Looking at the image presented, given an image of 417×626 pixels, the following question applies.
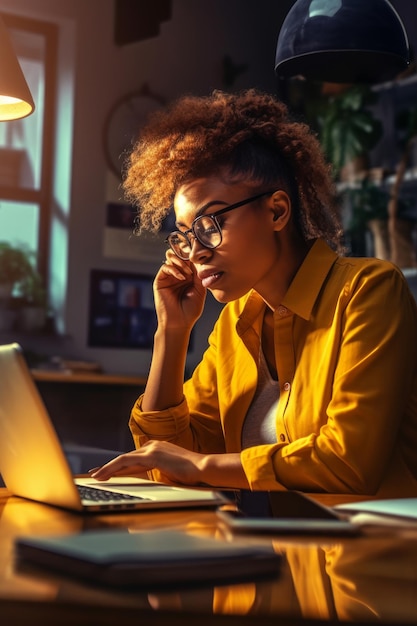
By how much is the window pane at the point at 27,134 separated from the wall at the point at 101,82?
0.16 meters

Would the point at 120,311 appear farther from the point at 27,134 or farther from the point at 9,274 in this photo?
the point at 27,134

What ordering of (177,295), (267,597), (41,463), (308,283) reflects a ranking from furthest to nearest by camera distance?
(177,295) → (308,283) → (41,463) → (267,597)

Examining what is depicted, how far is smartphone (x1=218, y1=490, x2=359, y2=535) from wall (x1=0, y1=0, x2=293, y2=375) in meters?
4.41

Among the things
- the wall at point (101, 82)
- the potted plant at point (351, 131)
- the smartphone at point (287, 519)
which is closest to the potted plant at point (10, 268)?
the wall at point (101, 82)

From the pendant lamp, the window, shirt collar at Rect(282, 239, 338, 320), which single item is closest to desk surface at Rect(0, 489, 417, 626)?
shirt collar at Rect(282, 239, 338, 320)

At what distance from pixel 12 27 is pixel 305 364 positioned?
4.32 metres

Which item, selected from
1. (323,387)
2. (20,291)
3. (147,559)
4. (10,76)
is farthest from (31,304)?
(147,559)

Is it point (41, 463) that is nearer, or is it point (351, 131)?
point (41, 463)

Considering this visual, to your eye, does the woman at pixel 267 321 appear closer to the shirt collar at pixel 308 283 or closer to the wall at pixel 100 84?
the shirt collar at pixel 308 283

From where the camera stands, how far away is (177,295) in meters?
1.97

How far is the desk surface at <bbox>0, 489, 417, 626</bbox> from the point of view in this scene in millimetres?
572

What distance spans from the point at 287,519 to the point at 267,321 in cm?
97

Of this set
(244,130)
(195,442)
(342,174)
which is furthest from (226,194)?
(342,174)

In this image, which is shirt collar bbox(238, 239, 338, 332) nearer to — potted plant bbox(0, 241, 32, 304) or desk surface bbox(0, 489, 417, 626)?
desk surface bbox(0, 489, 417, 626)
